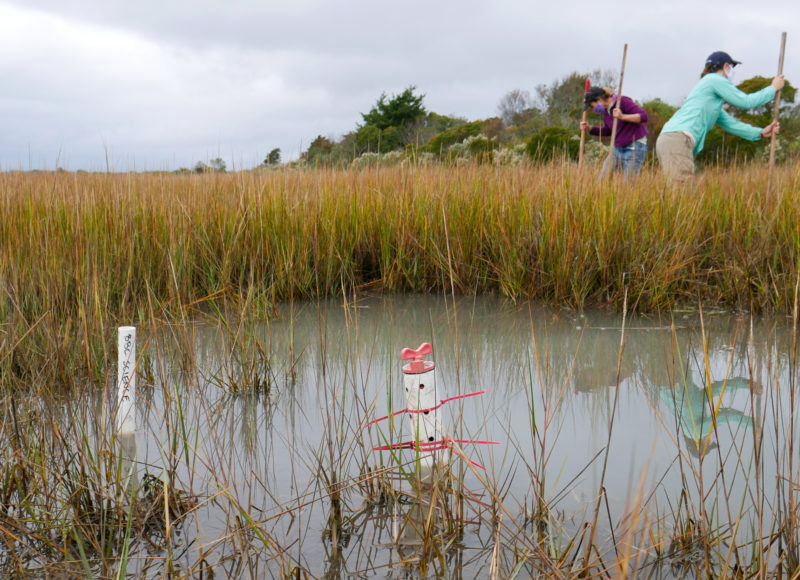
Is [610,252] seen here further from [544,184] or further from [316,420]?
[316,420]

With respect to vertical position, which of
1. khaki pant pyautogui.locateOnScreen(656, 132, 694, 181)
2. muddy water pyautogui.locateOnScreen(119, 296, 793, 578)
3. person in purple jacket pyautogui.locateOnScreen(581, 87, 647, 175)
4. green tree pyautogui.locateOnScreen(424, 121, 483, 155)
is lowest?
muddy water pyautogui.locateOnScreen(119, 296, 793, 578)

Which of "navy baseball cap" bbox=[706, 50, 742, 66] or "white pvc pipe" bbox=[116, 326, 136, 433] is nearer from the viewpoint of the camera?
"white pvc pipe" bbox=[116, 326, 136, 433]

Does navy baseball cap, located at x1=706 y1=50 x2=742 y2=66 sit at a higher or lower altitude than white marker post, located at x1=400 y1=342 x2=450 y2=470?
higher

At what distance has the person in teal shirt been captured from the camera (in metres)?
6.44

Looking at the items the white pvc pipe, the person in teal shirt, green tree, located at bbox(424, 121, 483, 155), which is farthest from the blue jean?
the white pvc pipe

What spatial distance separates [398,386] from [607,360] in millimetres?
1162

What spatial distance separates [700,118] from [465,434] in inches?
219

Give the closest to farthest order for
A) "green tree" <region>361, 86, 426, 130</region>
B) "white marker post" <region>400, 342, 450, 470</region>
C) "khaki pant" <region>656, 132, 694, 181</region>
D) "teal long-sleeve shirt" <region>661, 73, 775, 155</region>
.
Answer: "white marker post" <region>400, 342, 450, 470</region> < "teal long-sleeve shirt" <region>661, 73, 775, 155</region> < "khaki pant" <region>656, 132, 694, 181</region> < "green tree" <region>361, 86, 426, 130</region>

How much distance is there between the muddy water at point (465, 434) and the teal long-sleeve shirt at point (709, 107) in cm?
324

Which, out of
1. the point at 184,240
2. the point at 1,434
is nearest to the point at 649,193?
the point at 184,240

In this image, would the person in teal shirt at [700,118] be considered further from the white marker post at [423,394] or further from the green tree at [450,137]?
the green tree at [450,137]

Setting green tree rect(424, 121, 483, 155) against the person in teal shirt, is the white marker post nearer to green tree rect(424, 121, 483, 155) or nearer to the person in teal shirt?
the person in teal shirt

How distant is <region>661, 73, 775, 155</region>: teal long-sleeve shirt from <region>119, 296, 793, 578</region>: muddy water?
3.24 meters

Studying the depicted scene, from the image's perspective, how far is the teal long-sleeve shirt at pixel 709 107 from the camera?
638cm
